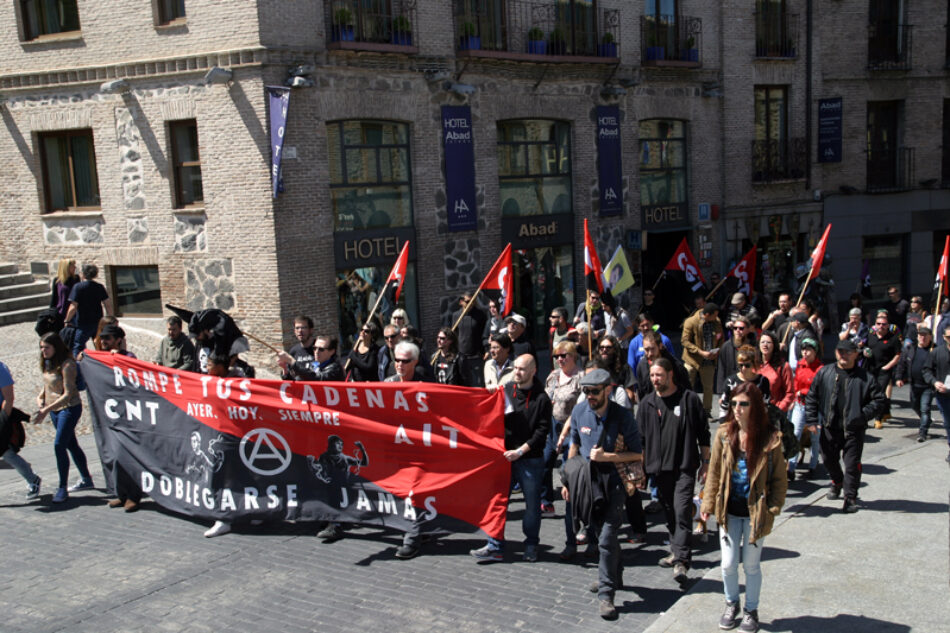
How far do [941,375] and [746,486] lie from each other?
20.7ft

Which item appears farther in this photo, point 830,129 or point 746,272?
point 830,129

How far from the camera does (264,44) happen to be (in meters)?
15.3

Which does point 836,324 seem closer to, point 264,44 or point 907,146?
point 907,146

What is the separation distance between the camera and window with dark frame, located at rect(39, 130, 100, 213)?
58.3 feet

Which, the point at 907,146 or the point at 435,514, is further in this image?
the point at 907,146

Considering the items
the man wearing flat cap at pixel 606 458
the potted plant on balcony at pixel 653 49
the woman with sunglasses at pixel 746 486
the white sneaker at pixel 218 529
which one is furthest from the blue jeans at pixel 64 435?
the potted plant on balcony at pixel 653 49

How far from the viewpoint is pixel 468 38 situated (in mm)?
17781

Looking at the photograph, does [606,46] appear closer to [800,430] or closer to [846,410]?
[800,430]

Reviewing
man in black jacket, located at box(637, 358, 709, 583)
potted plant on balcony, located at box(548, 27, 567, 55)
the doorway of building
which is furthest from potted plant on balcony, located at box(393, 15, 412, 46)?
man in black jacket, located at box(637, 358, 709, 583)

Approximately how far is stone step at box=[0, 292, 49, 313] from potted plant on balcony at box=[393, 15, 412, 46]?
8.45 m

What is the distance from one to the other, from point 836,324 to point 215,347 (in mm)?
16488

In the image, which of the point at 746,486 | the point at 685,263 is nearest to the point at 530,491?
the point at 746,486

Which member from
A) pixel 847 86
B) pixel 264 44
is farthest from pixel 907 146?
pixel 264 44

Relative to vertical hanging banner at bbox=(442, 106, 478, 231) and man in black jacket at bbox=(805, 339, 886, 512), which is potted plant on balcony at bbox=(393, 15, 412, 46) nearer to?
vertical hanging banner at bbox=(442, 106, 478, 231)
